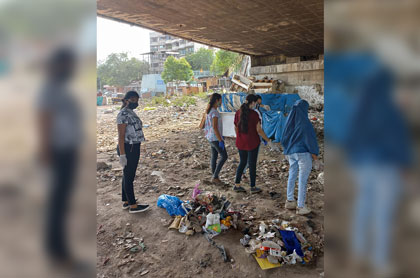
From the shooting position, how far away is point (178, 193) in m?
5.00

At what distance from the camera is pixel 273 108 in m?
8.80

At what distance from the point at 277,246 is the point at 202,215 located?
1167 mm

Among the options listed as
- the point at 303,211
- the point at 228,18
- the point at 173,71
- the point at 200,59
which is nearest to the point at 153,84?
the point at 173,71

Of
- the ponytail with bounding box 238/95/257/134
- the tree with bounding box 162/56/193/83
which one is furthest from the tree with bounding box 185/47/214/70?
the ponytail with bounding box 238/95/257/134

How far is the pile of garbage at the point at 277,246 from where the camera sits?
9.45ft

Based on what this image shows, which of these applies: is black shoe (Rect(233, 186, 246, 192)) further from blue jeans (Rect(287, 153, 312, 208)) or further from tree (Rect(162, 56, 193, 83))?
tree (Rect(162, 56, 193, 83))

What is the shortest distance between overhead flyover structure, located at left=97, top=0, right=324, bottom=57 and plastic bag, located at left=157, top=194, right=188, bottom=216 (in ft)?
11.5
